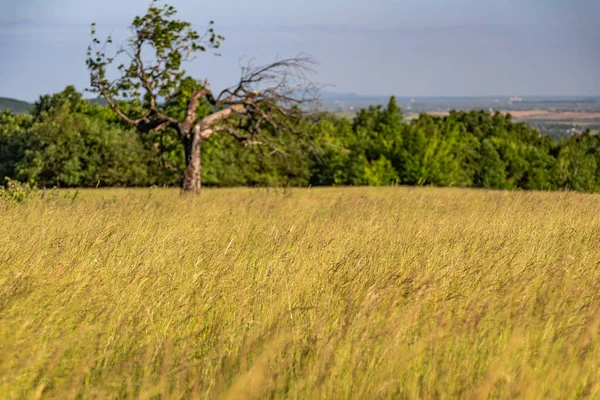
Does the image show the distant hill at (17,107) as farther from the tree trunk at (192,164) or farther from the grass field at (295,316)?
the grass field at (295,316)

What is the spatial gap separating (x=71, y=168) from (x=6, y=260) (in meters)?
38.9

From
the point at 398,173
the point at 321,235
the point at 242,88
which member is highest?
the point at 242,88

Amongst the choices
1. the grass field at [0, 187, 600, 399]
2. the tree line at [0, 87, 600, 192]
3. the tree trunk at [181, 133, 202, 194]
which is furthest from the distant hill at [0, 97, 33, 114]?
the grass field at [0, 187, 600, 399]

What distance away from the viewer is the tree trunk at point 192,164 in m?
22.6

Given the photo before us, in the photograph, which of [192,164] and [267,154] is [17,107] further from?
[192,164]

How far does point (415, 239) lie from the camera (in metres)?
6.93

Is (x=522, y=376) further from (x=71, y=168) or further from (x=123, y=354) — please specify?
(x=71, y=168)

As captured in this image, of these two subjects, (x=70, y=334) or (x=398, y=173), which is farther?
(x=398, y=173)

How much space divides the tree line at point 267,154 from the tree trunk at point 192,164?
2897 millimetres

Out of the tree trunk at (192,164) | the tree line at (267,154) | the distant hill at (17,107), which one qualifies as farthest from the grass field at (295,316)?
the distant hill at (17,107)

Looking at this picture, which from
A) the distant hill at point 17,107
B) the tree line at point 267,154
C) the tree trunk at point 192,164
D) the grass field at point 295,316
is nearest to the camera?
the grass field at point 295,316

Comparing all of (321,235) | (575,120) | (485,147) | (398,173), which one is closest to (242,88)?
(321,235)

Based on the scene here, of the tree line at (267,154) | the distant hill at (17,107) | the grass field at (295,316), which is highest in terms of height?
the distant hill at (17,107)

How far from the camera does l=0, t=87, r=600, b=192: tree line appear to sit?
42188mm
